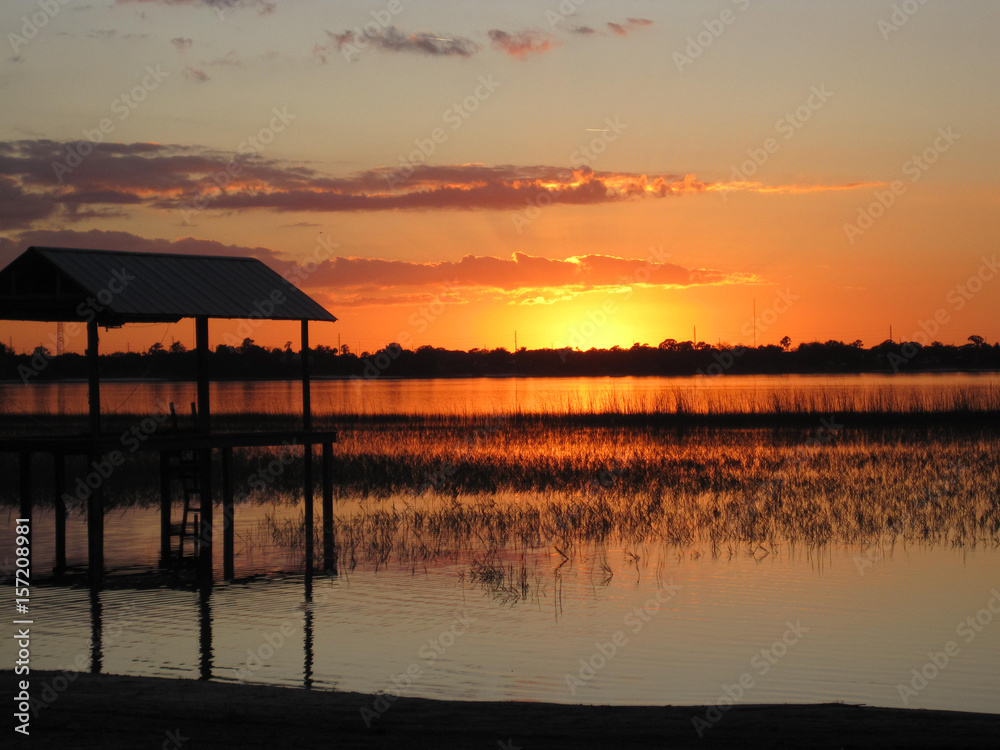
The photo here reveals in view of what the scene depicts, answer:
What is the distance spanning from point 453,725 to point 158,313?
1091 cm

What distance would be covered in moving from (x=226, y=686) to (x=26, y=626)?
4786 mm

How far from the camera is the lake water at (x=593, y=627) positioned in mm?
10320

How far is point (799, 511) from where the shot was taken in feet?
65.7

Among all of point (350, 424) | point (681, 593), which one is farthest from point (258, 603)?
point (350, 424)

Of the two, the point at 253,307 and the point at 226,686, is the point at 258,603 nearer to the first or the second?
the point at 226,686

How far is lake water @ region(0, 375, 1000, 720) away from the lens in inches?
406

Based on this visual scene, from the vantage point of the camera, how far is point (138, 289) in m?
17.5
